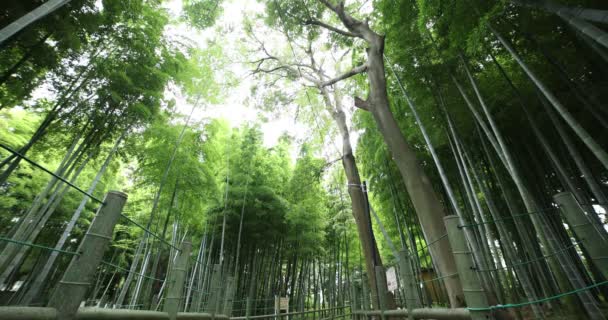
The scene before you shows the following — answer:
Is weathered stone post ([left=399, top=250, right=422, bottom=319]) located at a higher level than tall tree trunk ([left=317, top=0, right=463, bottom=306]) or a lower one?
lower

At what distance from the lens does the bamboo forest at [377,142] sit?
1.76 m

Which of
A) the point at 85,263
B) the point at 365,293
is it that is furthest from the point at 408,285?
the point at 85,263

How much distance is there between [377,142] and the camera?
14.6 feet

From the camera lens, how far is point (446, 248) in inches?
93.9

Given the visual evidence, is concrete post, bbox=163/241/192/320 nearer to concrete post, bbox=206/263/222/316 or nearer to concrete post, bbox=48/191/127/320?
concrete post, bbox=48/191/127/320

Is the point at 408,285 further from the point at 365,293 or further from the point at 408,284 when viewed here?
the point at 365,293

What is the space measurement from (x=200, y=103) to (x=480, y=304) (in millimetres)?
4939

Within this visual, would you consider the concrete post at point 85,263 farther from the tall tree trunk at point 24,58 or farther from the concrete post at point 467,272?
the tall tree trunk at point 24,58

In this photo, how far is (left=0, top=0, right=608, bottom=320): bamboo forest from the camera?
5.79 ft

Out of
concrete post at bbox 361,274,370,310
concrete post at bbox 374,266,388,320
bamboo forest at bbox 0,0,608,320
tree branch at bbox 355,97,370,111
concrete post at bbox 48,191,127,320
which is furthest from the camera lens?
concrete post at bbox 361,274,370,310

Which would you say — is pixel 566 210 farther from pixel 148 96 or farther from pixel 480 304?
pixel 148 96

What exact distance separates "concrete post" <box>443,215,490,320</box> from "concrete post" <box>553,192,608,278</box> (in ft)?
1.82

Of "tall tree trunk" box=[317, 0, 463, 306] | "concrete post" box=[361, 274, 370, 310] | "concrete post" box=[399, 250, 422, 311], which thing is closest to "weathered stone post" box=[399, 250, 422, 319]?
"concrete post" box=[399, 250, 422, 311]

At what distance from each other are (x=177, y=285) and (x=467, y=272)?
6.91 ft
